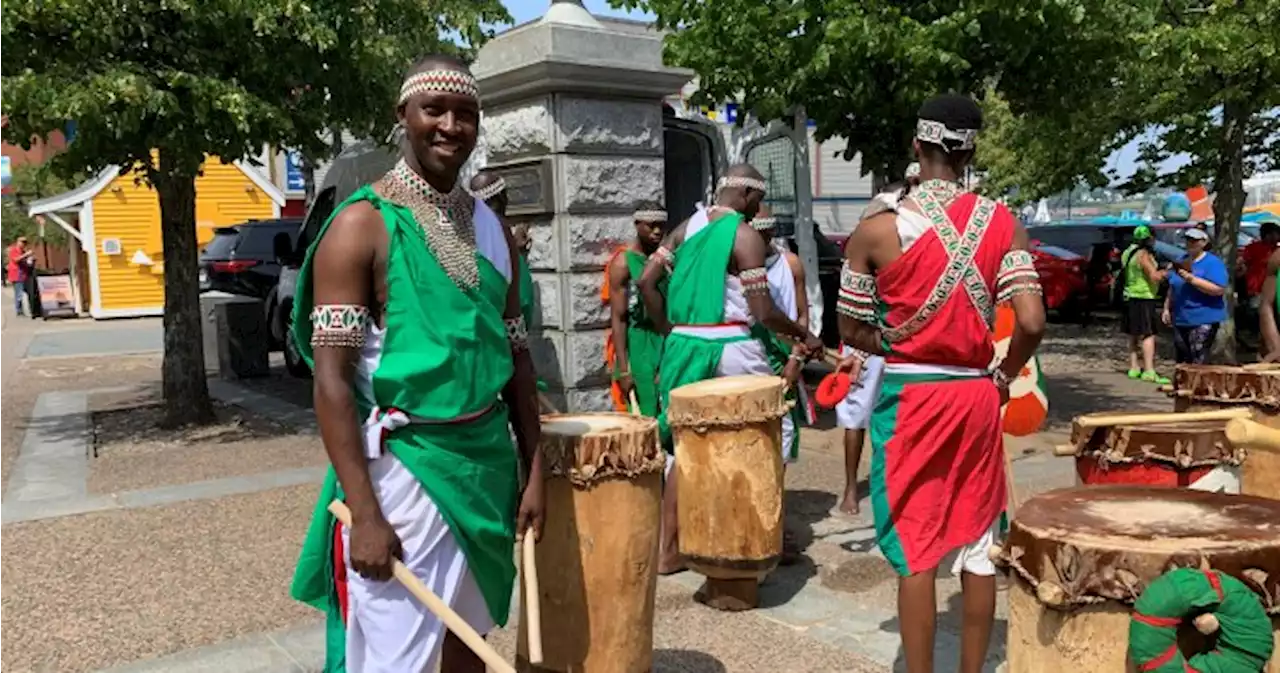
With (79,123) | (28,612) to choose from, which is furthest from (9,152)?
(28,612)

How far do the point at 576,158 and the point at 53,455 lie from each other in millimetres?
4792

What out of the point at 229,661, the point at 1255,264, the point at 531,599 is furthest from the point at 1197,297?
the point at 531,599

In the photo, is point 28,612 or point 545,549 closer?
point 545,549

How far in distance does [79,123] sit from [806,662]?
6.54 metres

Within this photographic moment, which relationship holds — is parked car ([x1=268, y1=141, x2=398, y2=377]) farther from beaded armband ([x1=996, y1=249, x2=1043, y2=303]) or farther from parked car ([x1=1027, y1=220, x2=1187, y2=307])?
parked car ([x1=1027, y1=220, x2=1187, y2=307])

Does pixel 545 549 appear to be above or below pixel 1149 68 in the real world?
below

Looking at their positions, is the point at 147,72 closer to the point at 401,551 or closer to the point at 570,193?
the point at 570,193

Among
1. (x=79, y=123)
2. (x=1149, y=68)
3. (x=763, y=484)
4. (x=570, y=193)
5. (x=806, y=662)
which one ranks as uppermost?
(x=1149, y=68)

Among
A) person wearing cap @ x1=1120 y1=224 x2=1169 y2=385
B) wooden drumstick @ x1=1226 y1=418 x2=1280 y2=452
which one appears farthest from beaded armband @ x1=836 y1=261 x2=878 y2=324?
person wearing cap @ x1=1120 y1=224 x2=1169 y2=385

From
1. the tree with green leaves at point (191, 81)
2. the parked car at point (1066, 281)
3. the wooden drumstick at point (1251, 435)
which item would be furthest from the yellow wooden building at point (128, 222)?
the wooden drumstick at point (1251, 435)

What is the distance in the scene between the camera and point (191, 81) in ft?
25.1

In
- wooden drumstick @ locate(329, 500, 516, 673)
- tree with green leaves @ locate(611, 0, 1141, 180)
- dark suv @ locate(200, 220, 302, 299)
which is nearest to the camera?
wooden drumstick @ locate(329, 500, 516, 673)

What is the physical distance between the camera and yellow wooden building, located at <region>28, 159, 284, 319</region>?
24.1 m

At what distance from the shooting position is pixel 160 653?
170 inches
